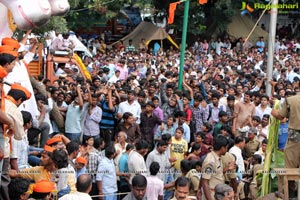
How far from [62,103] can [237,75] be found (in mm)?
7804

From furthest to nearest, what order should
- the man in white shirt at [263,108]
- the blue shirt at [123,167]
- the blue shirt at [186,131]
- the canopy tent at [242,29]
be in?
the canopy tent at [242,29] → the man in white shirt at [263,108] → the blue shirt at [186,131] → the blue shirt at [123,167]

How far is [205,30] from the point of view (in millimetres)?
32312

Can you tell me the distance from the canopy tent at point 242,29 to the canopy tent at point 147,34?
10.2 feet

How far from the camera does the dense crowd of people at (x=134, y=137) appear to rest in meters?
7.81

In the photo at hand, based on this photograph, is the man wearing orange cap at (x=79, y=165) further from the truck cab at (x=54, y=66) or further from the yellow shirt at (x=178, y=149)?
the truck cab at (x=54, y=66)

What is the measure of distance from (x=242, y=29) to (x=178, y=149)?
2301 cm

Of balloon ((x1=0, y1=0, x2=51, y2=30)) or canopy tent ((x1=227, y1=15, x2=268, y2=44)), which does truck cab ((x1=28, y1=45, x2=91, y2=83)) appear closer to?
balloon ((x1=0, y1=0, x2=51, y2=30))

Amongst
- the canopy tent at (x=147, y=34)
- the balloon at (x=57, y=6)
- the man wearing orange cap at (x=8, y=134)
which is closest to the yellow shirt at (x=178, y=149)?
the balloon at (x=57, y=6)

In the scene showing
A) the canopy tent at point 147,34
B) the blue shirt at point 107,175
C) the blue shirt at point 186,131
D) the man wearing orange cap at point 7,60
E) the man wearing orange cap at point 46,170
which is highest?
the canopy tent at point 147,34

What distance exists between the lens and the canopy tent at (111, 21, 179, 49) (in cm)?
3092

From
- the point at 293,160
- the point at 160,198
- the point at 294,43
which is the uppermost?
the point at 294,43

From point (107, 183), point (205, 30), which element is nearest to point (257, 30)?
point (205, 30)

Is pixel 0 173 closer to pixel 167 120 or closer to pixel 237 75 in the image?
pixel 167 120

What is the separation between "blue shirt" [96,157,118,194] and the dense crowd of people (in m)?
0.01
